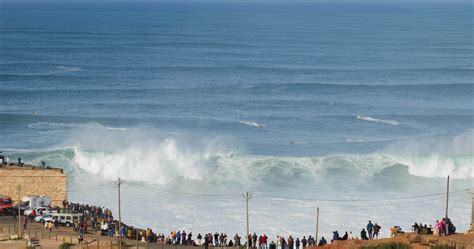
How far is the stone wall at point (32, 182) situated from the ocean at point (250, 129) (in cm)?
444

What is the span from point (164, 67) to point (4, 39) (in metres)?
35.2

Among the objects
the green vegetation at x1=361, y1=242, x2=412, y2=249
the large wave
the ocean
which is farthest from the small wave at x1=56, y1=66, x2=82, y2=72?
the green vegetation at x1=361, y1=242, x2=412, y2=249

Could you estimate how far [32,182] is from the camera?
49.8 metres

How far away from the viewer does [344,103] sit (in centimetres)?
8862

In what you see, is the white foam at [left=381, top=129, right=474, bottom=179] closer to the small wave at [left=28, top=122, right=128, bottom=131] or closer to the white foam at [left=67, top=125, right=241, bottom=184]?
the white foam at [left=67, top=125, right=241, bottom=184]

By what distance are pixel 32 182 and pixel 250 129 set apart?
28669mm

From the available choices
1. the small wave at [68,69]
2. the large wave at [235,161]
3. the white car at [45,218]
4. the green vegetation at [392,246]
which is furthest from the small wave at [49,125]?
the green vegetation at [392,246]

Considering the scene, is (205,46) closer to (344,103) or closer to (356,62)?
(356,62)

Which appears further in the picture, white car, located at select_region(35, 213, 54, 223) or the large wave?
the large wave

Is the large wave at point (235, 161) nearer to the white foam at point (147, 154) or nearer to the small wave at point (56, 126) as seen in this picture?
the white foam at point (147, 154)

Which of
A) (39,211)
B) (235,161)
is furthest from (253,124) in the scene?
(39,211)

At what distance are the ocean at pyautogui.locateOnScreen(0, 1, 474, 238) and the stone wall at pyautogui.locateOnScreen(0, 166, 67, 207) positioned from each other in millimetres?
4444

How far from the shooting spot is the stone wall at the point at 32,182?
4975 cm

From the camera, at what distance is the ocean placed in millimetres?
55094
